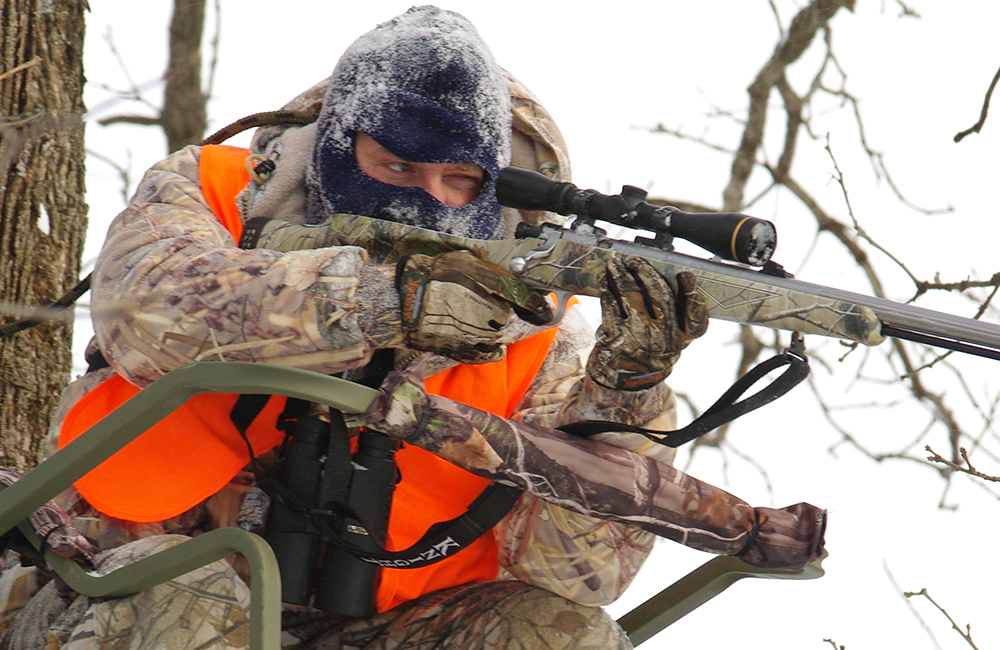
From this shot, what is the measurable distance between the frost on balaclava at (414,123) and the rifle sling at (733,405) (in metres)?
0.62

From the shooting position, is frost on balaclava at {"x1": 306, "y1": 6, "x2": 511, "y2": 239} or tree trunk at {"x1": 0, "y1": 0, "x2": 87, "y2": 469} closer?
frost on balaclava at {"x1": 306, "y1": 6, "x2": 511, "y2": 239}

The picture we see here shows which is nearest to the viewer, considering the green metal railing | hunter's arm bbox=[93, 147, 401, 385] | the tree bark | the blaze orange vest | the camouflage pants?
the green metal railing

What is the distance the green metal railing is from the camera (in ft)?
5.67

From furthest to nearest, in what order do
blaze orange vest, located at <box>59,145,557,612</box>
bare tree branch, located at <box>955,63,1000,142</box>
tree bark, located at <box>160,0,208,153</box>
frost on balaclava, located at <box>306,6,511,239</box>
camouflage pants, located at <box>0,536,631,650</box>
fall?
tree bark, located at <box>160,0,208,153</box> < bare tree branch, located at <box>955,63,1000,142</box> < frost on balaclava, located at <box>306,6,511,239</box> < blaze orange vest, located at <box>59,145,557,612</box> < camouflage pants, located at <box>0,536,631,650</box>

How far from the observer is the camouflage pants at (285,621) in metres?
1.86

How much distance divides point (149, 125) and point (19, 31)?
2532 millimetres

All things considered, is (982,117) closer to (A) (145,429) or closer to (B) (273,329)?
(B) (273,329)

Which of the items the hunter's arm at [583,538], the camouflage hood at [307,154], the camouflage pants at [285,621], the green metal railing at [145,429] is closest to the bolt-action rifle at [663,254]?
the camouflage hood at [307,154]

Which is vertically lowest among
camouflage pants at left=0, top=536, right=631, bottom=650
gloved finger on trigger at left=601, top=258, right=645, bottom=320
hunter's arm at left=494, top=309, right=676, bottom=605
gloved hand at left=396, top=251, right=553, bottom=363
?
camouflage pants at left=0, top=536, right=631, bottom=650

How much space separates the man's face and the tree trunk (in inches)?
42.2

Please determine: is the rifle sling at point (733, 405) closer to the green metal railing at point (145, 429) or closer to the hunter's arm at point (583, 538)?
the hunter's arm at point (583, 538)

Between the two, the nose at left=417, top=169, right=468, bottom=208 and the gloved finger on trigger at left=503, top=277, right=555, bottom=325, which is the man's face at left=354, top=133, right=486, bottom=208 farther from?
the gloved finger on trigger at left=503, top=277, right=555, bottom=325

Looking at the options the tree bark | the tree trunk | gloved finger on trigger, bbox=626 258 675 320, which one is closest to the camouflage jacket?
gloved finger on trigger, bbox=626 258 675 320

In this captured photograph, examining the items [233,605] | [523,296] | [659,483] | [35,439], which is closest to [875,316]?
[659,483]
